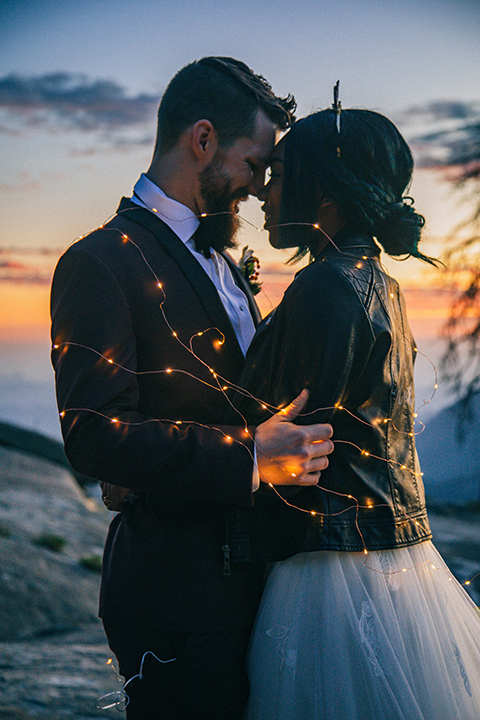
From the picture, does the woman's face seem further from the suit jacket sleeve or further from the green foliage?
the green foliage

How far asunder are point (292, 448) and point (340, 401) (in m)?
0.17

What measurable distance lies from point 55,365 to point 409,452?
3.31 feet

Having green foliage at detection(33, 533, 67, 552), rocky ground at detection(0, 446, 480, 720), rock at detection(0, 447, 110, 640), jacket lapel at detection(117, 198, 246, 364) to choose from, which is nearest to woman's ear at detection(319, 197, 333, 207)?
jacket lapel at detection(117, 198, 246, 364)

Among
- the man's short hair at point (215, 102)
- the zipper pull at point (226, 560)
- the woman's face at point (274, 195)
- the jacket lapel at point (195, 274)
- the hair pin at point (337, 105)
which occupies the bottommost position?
the zipper pull at point (226, 560)

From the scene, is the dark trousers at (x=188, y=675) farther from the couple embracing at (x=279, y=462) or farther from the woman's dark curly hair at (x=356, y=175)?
the woman's dark curly hair at (x=356, y=175)

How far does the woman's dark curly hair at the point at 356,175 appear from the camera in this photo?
156cm

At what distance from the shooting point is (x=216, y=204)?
186cm

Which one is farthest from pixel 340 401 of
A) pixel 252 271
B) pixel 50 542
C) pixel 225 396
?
pixel 50 542

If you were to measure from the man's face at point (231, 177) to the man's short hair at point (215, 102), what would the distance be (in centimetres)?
3

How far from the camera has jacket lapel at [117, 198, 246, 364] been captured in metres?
1.65

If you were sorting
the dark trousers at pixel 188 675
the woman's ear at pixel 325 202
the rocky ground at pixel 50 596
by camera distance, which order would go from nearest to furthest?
the dark trousers at pixel 188 675, the woman's ear at pixel 325 202, the rocky ground at pixel 50 596

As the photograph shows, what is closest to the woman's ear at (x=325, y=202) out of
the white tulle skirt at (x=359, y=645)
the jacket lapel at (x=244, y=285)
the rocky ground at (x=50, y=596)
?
the jacket lapel at (x=244, y=285)

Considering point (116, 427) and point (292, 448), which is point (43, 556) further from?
point (292, 448)

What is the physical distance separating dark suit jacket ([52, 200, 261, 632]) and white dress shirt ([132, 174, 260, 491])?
0.08 metres
